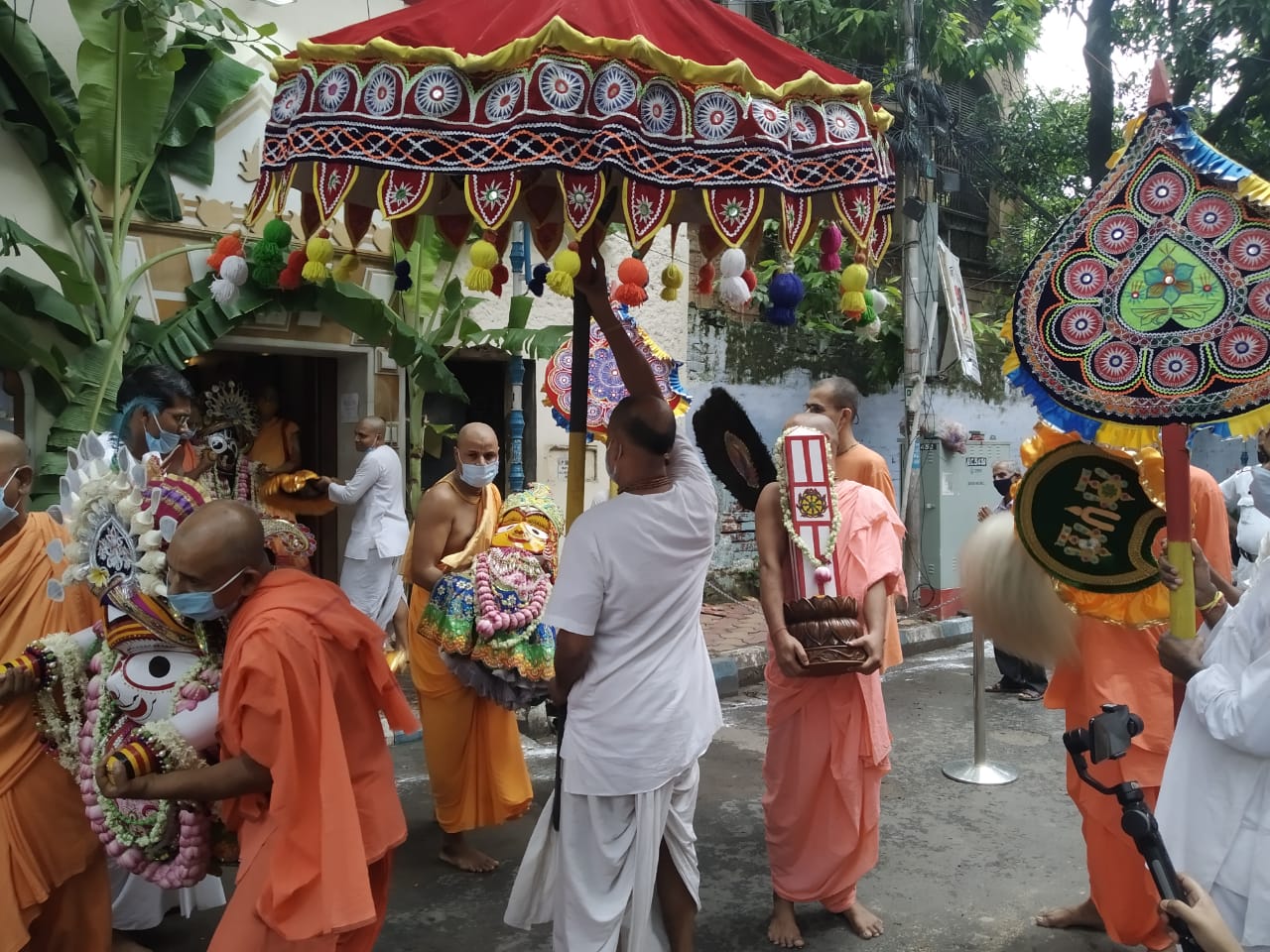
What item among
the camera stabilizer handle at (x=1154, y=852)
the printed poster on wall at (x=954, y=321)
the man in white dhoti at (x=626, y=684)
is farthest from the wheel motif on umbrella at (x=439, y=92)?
the printed poster on wall at (x=954, y=321)

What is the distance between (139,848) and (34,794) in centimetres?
61

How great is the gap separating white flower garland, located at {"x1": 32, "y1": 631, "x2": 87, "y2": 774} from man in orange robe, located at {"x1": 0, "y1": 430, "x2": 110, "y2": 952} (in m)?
0.06

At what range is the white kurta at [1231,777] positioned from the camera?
2236 millimetres

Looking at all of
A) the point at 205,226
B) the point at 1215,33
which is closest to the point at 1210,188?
the point at 205,226

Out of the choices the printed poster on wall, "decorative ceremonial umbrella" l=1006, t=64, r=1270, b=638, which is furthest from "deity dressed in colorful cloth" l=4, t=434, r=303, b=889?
the printed poster on wall

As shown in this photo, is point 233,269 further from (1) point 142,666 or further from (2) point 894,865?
(2) point 894,865

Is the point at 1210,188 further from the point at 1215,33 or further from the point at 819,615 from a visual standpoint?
the point at 1215,33

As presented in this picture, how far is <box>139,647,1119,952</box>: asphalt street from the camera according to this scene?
12.3 feet

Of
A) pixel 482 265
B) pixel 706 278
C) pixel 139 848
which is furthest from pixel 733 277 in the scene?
pixel 139 848

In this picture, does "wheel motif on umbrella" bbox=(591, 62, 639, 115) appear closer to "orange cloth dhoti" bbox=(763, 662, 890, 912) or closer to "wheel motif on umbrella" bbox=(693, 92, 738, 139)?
"wheel motif on umbrella" bbox=(693, 92, 738, 139)

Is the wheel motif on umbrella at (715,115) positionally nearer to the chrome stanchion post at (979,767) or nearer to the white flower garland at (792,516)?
the white flower garland at (792,516)

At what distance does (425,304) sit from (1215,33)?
911 centimetres

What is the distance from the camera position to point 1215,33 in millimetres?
10688

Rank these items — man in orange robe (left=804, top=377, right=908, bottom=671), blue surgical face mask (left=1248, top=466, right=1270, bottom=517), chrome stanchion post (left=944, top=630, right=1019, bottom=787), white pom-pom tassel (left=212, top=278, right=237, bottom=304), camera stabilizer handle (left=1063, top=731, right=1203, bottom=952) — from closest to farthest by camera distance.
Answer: camera stabilizer handle (left=1063, top=731, right=1203, bottom=952) → white pom-pom tassel (left=212, top=278, right=237, bottom=304) → man in orange robe (left=804, top=377, right=908, bottom=671) → chrome stanchion post (left=944, top=630, right=1019, bottom=787) → blue surgical face mask (left=1248, top=466, right=1270, bottom=517)
